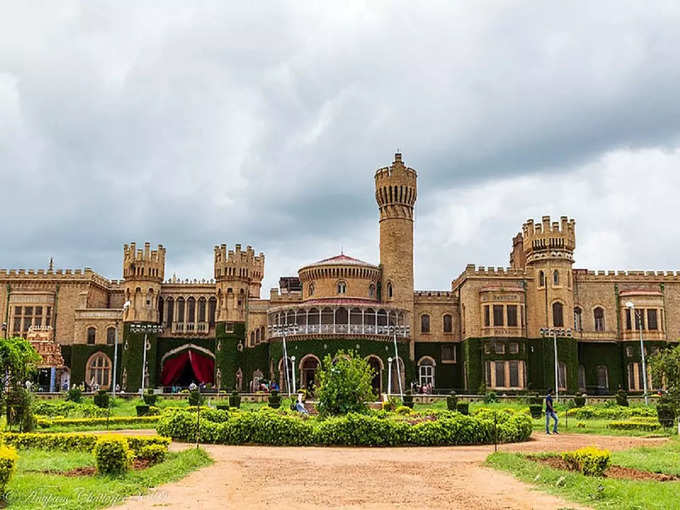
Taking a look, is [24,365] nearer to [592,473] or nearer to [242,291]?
[592,473]

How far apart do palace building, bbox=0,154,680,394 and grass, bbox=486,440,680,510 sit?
37.1 m

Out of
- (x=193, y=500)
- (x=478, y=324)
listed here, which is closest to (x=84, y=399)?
(x=478, y=324)

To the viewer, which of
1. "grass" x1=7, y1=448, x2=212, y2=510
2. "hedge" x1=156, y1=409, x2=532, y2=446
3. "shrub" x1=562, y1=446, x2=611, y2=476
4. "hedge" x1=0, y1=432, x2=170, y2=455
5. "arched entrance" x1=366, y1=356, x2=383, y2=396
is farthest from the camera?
"arched entrance" x1=366, y1=356, x2=383, y2=396

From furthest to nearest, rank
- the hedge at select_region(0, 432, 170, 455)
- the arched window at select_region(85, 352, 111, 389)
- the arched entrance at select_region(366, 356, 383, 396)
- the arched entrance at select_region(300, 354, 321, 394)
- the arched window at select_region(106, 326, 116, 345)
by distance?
1. the arched window at select_region(106, 326, 116, 345)
2. the arched window at select_region(85, 352, 111, 389)
3. the arched entrance at select_region(366, 356, 383, 396)
4. the arched entrance at select_region(300, 354, 321, 394)
5. the hedge at select_region(0, 432, 170, 455)

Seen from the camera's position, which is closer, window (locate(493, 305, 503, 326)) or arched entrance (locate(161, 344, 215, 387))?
window (locate(493, 305, 503, 326))

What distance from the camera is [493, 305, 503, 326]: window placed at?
61.0 m

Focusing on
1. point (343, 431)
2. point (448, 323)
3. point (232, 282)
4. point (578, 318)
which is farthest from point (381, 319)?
point (343, 431)

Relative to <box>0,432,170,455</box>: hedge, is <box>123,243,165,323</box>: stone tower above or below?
above

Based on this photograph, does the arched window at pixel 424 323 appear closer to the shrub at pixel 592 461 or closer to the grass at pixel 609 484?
the grass at pixel 609 484

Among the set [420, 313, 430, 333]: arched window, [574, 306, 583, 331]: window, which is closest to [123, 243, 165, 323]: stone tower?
[420, 313, 430, 333]: arched window

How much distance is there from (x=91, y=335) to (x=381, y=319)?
2490 centimetres

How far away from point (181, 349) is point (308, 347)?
44.8 ft

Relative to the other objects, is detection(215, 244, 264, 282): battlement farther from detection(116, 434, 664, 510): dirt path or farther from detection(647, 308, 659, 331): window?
detection(116, 434, 664, 510): dirt path

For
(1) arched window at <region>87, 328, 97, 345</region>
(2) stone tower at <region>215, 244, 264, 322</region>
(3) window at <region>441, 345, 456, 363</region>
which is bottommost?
(3) window at <region>441, 345, 456, 363</region>
